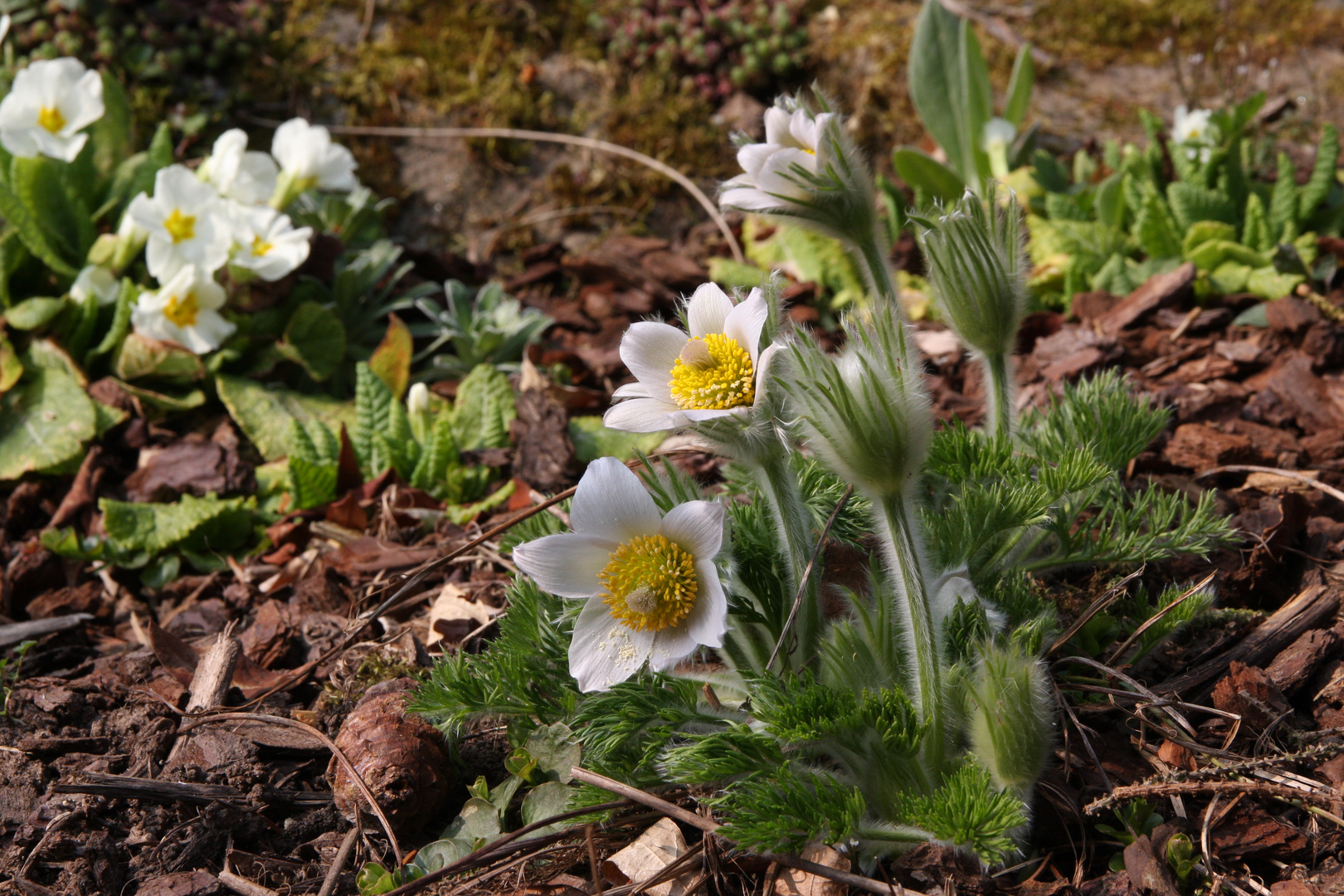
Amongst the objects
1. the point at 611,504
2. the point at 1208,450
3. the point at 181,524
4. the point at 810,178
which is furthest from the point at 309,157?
the point at 1208,450

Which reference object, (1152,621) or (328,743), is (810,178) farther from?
(328,743)

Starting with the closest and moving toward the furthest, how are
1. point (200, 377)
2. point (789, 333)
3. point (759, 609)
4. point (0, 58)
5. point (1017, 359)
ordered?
point (789, 333) < point (759, 609) < point (1017, 359) < point (200, 377) < point (0, 58)

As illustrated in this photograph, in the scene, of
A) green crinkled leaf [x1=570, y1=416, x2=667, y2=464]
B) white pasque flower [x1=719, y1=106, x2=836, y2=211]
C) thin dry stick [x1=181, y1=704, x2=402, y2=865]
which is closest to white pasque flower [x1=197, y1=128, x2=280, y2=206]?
green crinkled leaf [x1=570, y1=416, x2=667, y2=464]

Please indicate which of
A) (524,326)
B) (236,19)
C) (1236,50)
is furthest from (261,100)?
(1236,50)

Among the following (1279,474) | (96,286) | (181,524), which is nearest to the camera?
(1279,474)

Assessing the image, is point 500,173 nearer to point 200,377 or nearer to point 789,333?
point 200,377

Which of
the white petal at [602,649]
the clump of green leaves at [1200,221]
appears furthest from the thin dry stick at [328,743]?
the clump of green leaves at [1200,221]

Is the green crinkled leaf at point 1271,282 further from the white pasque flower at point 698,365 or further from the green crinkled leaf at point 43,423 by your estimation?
the green crinkled leaf at point 43,423
